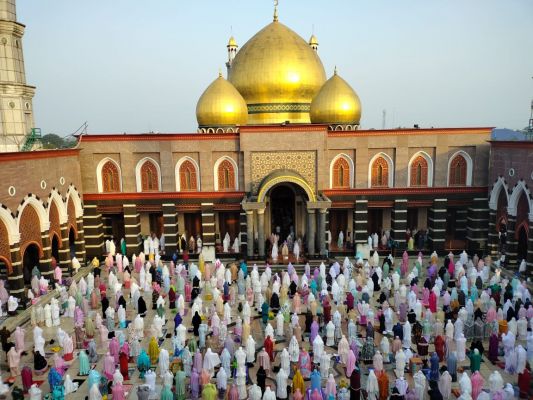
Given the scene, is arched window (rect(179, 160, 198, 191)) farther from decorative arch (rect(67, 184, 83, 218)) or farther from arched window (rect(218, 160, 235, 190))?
decorative arch (rect(67, 184, 83, 218))

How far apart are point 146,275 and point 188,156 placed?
8.07 m

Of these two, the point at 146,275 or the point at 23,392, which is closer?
the point at 23,392

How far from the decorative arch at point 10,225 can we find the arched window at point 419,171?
20.4 meters

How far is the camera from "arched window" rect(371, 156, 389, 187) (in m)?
24.9

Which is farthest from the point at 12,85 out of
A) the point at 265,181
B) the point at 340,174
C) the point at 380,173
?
the point at 380,173

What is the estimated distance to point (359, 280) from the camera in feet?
61.2

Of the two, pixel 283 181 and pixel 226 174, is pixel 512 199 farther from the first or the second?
pixel 226 174

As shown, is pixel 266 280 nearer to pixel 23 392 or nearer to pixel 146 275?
pixel 146 275

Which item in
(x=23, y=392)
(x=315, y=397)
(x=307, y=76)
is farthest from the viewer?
(x=307, y=76)

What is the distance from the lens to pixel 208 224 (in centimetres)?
2488

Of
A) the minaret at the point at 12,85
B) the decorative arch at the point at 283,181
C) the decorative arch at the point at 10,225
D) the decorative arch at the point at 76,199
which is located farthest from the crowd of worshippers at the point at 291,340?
the minaret at the point at 12,85

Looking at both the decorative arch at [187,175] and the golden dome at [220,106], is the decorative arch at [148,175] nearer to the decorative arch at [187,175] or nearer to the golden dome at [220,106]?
the decorative arch at [187,175]

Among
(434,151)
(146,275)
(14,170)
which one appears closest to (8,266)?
(14,170)

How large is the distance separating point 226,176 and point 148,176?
457cm
